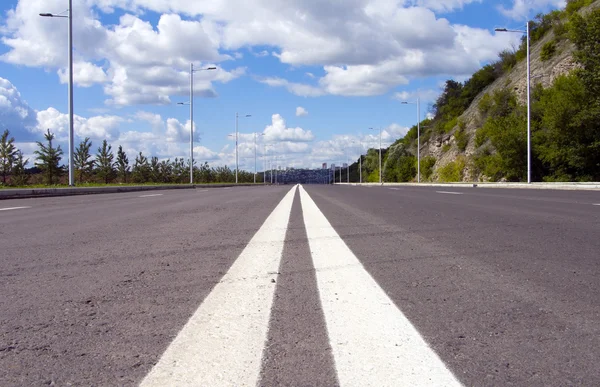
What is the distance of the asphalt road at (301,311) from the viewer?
7.76 feet

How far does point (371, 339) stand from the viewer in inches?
107

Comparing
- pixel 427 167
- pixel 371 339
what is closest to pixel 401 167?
pixel 427 167

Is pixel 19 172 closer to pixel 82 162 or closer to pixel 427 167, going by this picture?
pixel 82 162

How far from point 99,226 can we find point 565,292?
23.4ft

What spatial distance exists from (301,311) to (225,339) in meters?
0.68

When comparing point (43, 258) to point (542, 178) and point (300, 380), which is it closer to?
point (300, 380)

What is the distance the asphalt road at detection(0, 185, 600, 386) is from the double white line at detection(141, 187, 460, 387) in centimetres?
1

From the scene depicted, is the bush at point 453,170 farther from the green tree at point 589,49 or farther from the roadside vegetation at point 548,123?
the green tree at point 589,49

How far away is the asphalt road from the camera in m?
2.37

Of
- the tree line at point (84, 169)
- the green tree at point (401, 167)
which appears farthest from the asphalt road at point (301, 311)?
the green tree at point (401, 167)

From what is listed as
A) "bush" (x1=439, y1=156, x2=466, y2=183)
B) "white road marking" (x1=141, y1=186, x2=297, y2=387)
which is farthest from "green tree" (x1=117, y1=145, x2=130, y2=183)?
"white road marking" (x1=141, y1=186, x2=297, y2=387)

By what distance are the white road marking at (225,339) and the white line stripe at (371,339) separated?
0.41 meters

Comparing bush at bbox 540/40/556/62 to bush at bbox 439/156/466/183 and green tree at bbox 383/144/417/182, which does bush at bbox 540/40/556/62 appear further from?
green tree at bbox 383/144/417/182

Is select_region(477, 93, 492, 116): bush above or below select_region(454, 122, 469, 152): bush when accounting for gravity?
above
